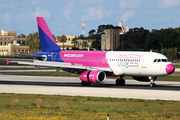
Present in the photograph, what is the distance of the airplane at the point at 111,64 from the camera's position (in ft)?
121

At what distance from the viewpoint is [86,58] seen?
42344 millimetres

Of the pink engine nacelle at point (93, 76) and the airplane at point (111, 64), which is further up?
the airplane at point (111, 64)

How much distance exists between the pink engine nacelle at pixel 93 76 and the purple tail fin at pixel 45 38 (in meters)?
9.99

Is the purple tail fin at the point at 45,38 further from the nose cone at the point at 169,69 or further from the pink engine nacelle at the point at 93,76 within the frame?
the nose cone at the point at 169,69

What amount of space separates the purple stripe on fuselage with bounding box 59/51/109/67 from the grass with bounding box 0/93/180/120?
13.8 m

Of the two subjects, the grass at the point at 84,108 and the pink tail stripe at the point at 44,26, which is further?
the pink tail stripe at the point at 44,26

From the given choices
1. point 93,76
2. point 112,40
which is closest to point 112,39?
point 112,40

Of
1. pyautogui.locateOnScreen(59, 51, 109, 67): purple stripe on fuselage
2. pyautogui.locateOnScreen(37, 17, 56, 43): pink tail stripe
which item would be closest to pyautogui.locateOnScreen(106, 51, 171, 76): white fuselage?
pyautogui.locateOnScreen(59, 51, 109, 67): purple stripe on fuselage

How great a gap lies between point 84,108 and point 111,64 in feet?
60.2

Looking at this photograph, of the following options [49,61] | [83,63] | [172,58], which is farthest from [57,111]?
[172,58]

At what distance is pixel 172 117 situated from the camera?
61.5 ft

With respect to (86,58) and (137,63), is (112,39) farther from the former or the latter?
(137,63)

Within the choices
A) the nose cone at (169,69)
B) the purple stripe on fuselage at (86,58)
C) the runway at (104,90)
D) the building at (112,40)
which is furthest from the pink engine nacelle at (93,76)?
the building at (112,40)

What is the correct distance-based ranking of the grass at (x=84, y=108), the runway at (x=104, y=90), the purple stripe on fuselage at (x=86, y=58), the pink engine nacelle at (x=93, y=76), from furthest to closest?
the purple stripe on fuselage at (x=86, y=58), the pink engine nacelle at (x=93, y=76), the runway at (x=104, y=90), the grass at (x=84, y=108)
